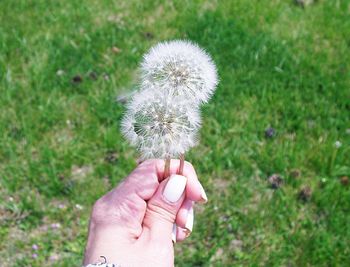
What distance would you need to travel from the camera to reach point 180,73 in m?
2.35

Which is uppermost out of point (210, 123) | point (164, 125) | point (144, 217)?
point (210, 123)

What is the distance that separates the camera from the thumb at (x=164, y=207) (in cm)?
246

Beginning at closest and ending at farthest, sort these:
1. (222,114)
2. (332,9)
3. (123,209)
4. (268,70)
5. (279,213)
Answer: (123,209), (279,213), (222,114), (268,70), (332,9)

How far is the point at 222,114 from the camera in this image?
172 inches

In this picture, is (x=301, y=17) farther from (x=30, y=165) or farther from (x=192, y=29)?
(x=30, y=165)

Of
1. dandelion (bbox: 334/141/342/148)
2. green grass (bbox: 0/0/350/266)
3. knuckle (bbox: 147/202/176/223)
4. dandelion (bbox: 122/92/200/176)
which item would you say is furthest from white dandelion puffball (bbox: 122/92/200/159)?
dandelion (bbox: 334/141/342/148)

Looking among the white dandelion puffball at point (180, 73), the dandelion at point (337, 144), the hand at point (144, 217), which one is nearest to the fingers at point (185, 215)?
the hand at point (144, 217)

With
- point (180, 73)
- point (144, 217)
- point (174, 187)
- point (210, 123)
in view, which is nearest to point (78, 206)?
point (210, 123)

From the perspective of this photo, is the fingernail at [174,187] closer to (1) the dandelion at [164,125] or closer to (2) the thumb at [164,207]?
(2) the thumb at [164,207]

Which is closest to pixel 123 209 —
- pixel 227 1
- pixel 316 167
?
pixel 316 167

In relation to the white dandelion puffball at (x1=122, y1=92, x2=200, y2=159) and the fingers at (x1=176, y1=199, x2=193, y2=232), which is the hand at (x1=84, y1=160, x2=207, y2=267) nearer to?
the fingers at (x1=176, y1=199, x2=193, y2=232)

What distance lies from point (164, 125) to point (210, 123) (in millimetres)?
2154

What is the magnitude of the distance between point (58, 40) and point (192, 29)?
1273 millimetres

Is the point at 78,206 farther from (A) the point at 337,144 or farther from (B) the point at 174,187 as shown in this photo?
(A) the point at 337,144
